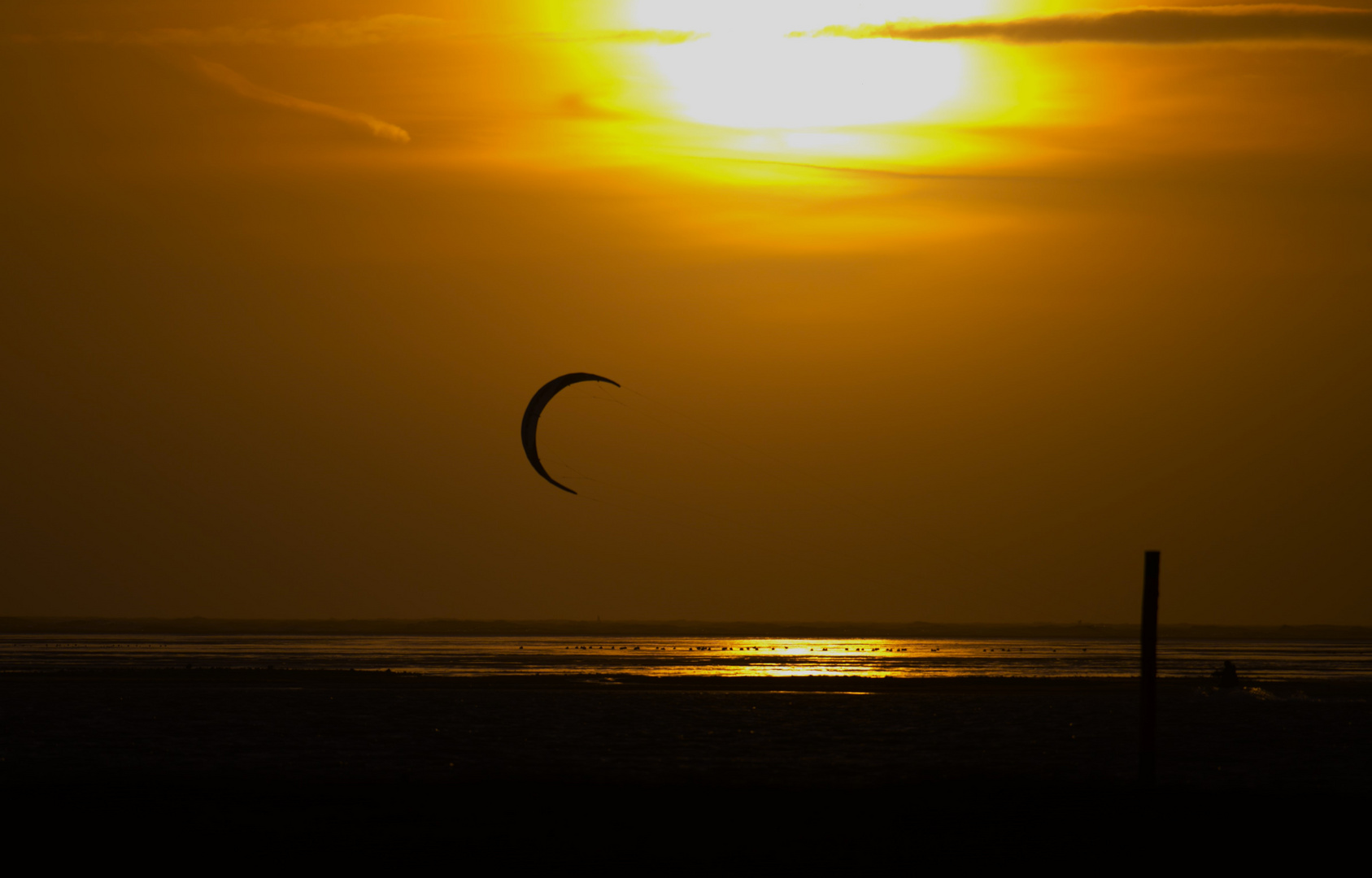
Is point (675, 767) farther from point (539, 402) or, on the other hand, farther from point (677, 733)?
point (539, 402)

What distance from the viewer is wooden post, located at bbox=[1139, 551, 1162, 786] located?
18.2 meters

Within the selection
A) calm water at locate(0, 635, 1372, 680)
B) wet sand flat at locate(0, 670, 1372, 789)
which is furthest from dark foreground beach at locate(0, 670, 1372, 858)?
calm water at locate(0, 635, 1372, 680)

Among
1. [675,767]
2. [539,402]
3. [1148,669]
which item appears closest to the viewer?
[1148,669]

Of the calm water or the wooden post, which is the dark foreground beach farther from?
the calm water

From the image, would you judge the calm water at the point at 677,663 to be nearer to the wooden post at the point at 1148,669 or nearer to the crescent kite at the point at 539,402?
the crescent kite at the point at 539,402

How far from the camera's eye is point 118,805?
55.0 feet

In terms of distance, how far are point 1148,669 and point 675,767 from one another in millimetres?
7456

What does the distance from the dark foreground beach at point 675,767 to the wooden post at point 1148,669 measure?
55cm

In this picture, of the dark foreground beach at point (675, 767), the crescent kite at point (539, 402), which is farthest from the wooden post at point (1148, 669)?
the crescent kite at point (539, 402)

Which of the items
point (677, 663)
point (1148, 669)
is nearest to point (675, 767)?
point (1148, 669)

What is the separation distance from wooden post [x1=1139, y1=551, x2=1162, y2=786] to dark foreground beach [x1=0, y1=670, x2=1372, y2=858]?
1.80 ft

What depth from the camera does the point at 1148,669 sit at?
1833 centimetres

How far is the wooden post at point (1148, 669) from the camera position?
18188 millimetres

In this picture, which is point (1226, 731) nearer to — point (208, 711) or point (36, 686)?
point (208, 711)
